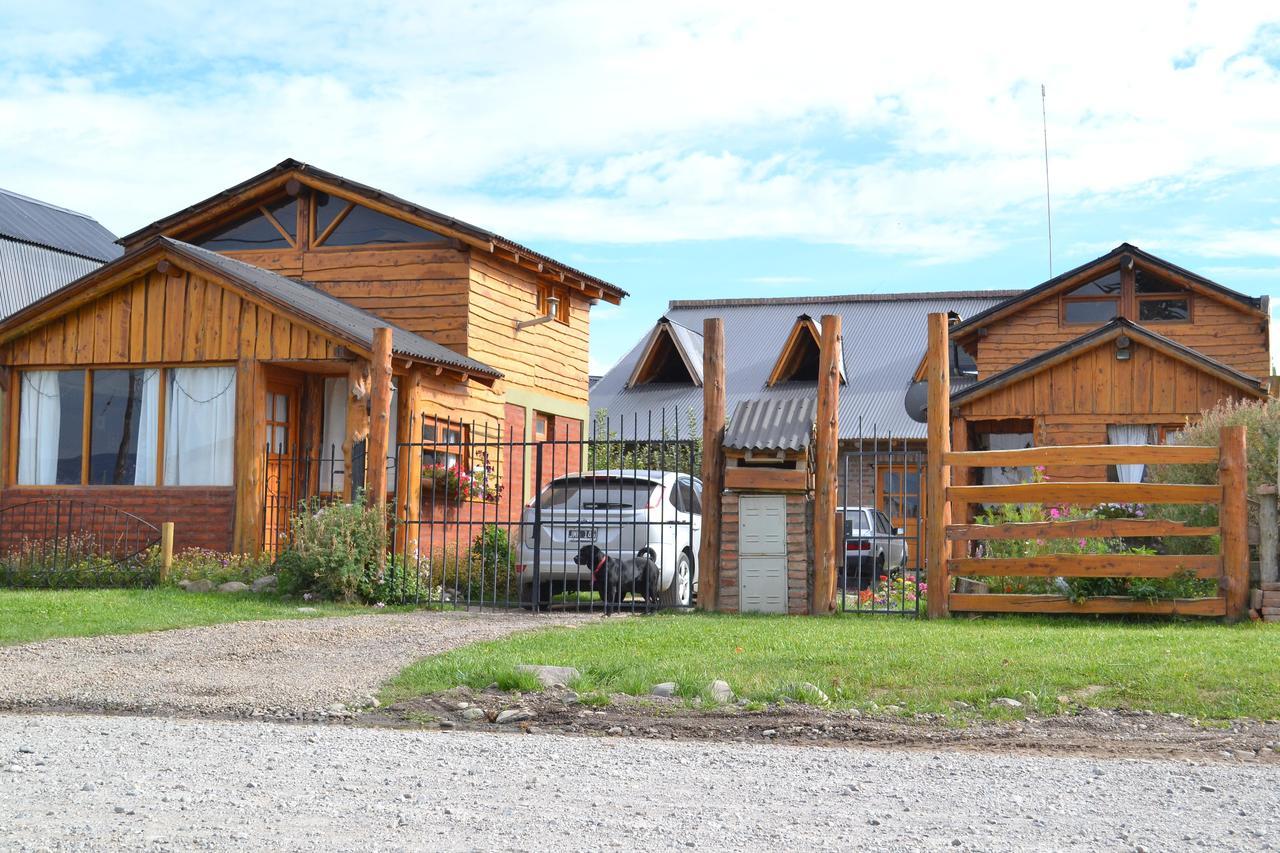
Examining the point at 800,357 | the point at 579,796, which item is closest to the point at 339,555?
the point at 579,796

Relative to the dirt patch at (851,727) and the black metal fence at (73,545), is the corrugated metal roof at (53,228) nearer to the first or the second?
the black metal fence at (73,545)

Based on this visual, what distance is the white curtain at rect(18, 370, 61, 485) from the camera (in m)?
18.8

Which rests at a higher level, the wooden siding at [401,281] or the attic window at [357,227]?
the attic window at [357,227]

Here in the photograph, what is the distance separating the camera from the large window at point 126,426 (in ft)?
59.4

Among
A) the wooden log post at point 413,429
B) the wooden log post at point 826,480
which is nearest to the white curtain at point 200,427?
the wooden log post at point 413,429

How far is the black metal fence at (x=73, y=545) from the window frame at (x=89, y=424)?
0.37m

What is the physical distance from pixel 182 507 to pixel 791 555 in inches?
344

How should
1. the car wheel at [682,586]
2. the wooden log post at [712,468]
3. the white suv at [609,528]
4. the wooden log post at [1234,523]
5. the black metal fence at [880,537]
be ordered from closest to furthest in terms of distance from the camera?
the wooden log post at [1234,523] → the black metal fence at [880,537] → the wooden log post at [712,468] → the white suv at [609,528] → the car wheel at [682,586]

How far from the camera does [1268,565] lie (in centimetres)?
1241

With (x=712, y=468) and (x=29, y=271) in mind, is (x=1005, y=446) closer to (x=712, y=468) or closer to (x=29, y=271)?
(x=712, y=468)

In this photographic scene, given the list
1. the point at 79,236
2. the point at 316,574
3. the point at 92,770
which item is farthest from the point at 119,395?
the point at 79,236

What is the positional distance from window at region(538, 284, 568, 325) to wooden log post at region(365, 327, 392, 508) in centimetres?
699

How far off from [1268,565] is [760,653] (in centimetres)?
556

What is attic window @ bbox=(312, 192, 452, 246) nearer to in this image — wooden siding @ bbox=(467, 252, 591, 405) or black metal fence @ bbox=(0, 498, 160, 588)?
wooden siding @ bbox=(467, 252, 591, 405)
